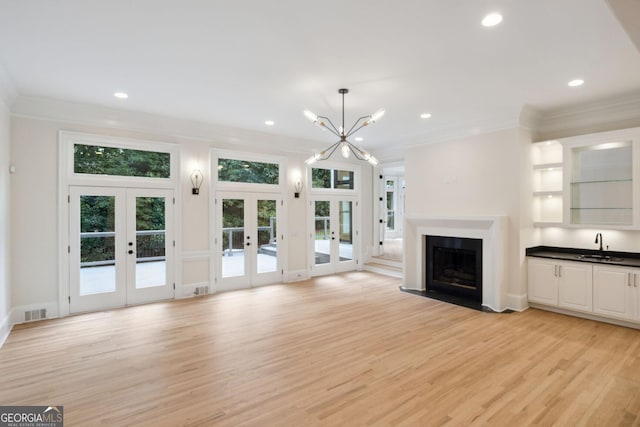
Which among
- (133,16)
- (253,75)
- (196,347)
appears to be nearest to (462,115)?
(253,75)

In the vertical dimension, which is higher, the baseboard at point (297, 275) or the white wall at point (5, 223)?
the white wall at point (5, 223)

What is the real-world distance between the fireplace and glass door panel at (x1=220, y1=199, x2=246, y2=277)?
3.64 metres

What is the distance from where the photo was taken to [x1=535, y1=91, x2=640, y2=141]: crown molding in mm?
4516

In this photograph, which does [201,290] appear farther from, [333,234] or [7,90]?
[7,90]

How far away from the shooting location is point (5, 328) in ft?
13.4

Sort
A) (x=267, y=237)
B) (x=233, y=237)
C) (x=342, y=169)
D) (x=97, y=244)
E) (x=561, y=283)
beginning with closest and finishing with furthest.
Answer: (x=561, y=283)
(x=97, y=244)
(x=233, y=237)
(x=267, y=237)
(x=342, y=169)

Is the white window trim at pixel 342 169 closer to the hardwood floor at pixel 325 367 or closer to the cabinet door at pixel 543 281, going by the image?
the hardwood floor at pixel 325 367

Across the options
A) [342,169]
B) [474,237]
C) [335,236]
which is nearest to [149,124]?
[342,169]

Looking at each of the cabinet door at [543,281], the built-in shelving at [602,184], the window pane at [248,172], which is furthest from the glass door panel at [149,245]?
the built-in shelving at [602,184]

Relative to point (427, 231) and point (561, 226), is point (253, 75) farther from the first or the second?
point (561, 226)

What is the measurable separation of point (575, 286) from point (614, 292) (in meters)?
0.43

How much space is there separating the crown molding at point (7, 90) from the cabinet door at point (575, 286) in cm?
755

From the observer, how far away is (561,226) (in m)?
5.07

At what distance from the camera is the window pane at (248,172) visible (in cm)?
639
